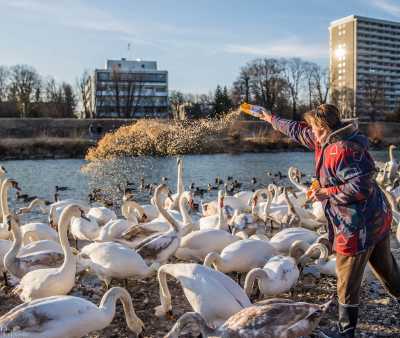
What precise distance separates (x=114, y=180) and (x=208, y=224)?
11.8 metres

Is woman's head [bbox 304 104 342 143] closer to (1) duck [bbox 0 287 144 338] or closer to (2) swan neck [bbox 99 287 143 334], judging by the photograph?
(2) swan neck [bbox 99 287 143 334]

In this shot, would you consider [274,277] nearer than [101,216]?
Yes

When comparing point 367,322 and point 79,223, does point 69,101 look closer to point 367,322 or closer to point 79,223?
point 79,223

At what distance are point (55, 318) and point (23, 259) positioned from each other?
2368 millimetres

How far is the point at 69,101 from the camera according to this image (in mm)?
69000

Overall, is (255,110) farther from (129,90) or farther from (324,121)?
(129,90)

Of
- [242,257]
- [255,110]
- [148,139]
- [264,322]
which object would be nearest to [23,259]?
[242,257]

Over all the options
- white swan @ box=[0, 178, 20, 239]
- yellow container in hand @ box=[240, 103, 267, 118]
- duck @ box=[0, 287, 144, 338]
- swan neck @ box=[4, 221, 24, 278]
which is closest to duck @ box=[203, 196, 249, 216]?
white swan @ box=[0, 178, 20, 239]

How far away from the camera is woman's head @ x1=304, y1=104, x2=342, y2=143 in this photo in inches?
169

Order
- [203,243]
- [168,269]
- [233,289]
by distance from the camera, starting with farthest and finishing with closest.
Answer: [203,243] < [168,269] < [233,289]

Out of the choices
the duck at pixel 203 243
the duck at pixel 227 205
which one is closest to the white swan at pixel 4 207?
the duck at pixel 203 243

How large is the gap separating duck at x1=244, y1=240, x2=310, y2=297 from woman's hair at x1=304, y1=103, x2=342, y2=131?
2.01 m

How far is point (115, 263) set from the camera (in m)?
6.19

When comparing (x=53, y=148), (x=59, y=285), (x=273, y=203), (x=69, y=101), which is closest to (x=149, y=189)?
(x=273, y=203)
